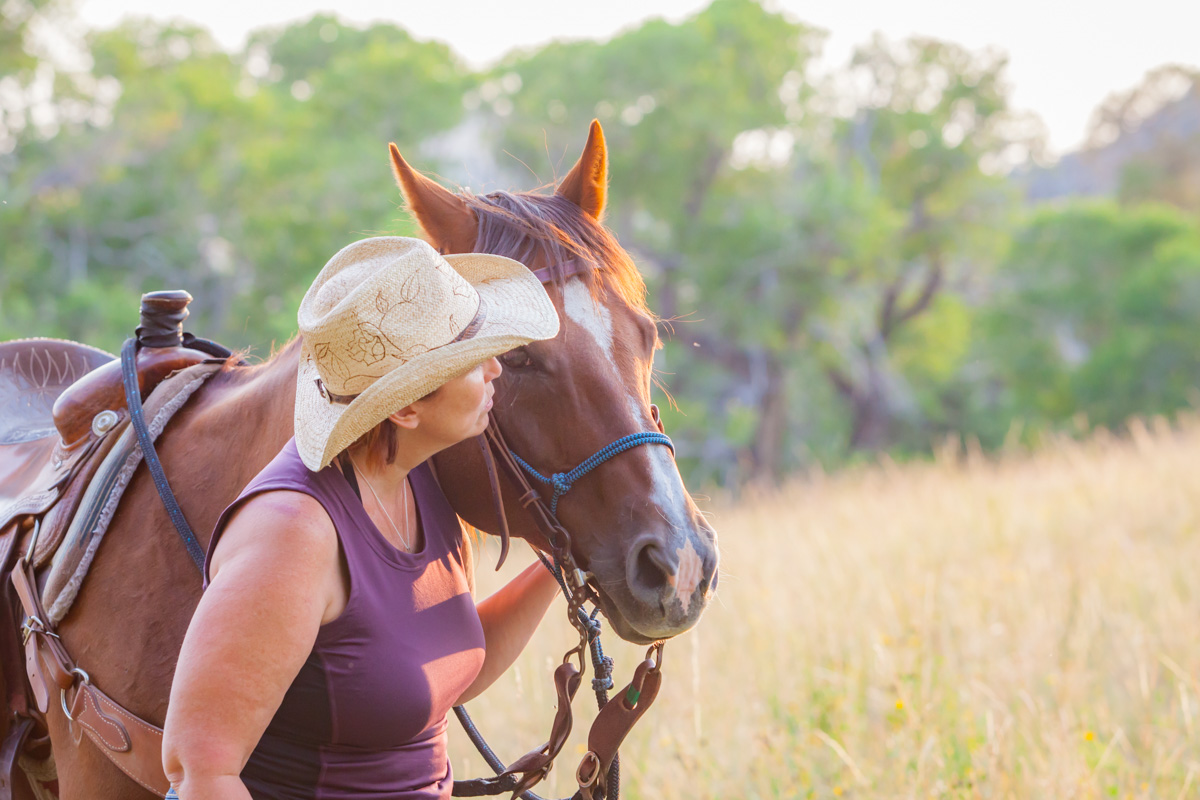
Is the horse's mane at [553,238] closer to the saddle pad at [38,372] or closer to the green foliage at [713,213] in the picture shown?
the saddle pad at [38,372]

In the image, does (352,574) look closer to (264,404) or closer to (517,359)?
(517,359)

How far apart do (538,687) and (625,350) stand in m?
2.43

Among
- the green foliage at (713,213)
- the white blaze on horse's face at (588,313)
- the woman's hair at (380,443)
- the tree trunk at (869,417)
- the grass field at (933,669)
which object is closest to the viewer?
the woman's hair at (380,443)

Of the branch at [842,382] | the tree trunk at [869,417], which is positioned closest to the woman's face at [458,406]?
the branch at [842,382]

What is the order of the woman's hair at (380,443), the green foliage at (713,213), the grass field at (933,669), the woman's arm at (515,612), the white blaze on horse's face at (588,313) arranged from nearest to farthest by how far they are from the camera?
the woman's hair at (380,443) → the white blaze on horse's face at (588,313) → the woman's arm at (515,612) → the grass field at (933,669) → the green foliage at (713,213)

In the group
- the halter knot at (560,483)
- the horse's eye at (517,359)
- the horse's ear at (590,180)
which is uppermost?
the horse's ear at (590,180)

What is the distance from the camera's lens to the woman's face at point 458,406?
133 cm

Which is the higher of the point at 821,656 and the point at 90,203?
the point at 90,203

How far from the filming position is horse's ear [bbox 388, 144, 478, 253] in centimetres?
167

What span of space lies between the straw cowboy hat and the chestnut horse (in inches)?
9.1

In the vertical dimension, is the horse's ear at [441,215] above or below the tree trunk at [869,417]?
above

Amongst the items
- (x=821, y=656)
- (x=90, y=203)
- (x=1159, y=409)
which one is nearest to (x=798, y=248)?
(x=1159, y=409)

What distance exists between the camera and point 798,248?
16375mm

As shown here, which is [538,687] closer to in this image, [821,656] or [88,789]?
[821,656]
